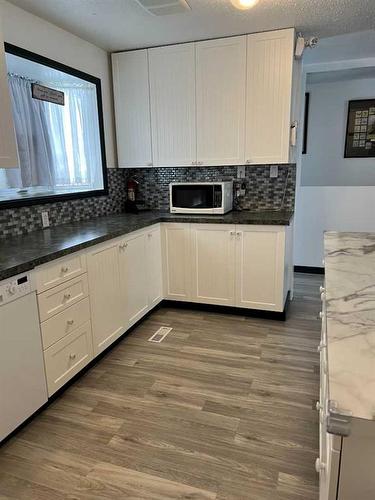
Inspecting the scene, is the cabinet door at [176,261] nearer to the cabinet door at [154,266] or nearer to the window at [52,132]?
the cabinet door at [154,266]

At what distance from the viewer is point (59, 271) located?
212 cm

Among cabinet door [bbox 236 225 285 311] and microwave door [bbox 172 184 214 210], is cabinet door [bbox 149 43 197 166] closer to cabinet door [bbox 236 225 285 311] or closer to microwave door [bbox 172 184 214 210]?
microwave door [bbox 172 184 214 210]

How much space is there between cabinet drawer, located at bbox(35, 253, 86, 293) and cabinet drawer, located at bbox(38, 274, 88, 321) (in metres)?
0.04

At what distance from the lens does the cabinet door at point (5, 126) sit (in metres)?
1.94

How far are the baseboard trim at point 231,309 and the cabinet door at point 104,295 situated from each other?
855mm

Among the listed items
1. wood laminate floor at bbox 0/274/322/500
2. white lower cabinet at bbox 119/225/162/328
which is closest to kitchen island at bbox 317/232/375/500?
wood laminate floor at bbox 0/274/322/500

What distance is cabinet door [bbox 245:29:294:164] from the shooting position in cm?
297

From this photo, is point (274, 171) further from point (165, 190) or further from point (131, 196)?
point (131, 196)

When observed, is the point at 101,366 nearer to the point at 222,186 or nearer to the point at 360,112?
the point at 222,186

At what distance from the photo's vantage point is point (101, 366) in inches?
102

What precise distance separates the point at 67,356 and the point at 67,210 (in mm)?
1303

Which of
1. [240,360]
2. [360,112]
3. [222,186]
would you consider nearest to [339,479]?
[240,360]

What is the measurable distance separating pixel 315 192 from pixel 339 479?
13.4ft

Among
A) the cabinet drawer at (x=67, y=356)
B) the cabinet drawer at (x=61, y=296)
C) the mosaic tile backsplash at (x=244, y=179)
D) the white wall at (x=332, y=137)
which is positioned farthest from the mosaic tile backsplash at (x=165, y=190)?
the white wall at (x=332, y=137)
